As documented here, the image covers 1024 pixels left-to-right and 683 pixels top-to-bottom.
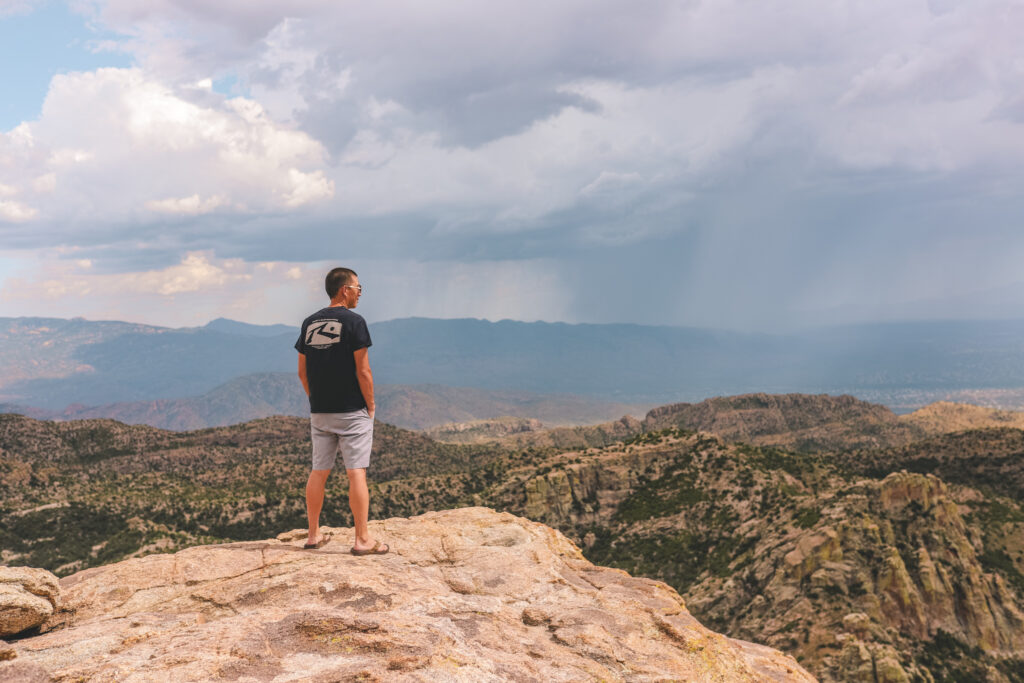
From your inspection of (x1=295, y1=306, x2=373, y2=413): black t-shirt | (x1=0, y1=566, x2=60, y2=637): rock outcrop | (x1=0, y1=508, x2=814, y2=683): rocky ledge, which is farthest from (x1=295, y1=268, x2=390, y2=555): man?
(x1=0, y1=566, x2=60, y2=637): rock outcrop

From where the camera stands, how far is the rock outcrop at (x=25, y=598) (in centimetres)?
920

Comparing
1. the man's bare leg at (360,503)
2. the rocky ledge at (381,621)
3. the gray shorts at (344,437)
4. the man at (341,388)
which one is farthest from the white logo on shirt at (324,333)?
the rocky ledge at (381,621)

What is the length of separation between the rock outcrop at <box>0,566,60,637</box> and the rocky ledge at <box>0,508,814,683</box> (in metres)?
0.35

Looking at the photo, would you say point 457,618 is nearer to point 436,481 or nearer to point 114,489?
point 436,481

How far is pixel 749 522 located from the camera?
180ft

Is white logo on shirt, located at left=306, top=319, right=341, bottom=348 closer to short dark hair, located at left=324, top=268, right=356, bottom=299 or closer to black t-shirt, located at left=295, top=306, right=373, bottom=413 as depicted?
black t-shirt, located at left=295, top=306, right=373, bottom=413

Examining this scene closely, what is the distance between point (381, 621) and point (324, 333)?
5588 millimetres

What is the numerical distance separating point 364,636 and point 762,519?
176 ft

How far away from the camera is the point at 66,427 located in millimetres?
152500

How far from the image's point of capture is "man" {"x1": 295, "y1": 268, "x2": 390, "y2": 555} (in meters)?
11.6

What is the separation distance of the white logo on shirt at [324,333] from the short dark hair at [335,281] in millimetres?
892

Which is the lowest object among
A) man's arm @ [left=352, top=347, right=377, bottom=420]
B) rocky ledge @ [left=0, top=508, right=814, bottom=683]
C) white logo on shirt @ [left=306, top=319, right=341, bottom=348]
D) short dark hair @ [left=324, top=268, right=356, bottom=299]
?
rocky ledge @ [left=0, top=508, right=814, bottom=683]

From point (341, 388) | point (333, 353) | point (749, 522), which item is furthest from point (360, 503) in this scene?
point (749, 522)

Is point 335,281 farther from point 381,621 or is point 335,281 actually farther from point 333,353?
point 381,621
